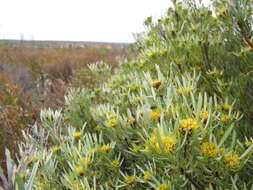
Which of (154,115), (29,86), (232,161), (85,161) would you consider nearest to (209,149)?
(232,161)

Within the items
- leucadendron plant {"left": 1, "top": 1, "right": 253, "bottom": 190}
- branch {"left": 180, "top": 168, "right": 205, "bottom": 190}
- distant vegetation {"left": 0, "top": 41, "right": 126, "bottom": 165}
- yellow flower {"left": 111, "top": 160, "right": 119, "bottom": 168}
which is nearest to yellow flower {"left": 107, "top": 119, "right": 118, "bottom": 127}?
leucadendron plant {"left": 1, "top": 1, "right": 253, "bottom": 190}

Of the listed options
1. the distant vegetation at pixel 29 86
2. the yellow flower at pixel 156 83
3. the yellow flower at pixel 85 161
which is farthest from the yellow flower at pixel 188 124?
the distant vegetation at pixel 29 86

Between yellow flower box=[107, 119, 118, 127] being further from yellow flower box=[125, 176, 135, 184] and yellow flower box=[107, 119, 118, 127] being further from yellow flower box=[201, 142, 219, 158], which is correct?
yellow flower box=[201, 142, 219, 158]

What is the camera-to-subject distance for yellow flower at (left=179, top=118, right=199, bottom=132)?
0.67 metres

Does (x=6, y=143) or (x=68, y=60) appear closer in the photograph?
(x=6, y=143)

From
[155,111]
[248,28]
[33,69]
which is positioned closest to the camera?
[155,111]

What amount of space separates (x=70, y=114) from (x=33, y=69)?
6967 millimetres

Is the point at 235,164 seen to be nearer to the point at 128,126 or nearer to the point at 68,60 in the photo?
the point at 128,126

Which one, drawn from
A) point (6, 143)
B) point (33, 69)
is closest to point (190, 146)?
point (6, 143)

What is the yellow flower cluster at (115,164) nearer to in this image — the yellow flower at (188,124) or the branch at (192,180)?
the branch at (192,180)

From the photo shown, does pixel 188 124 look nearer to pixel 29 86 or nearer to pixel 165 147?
pixel 165 147

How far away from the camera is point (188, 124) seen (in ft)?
2.22

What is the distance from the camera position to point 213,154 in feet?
2.45

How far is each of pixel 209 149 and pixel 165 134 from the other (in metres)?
0.17
